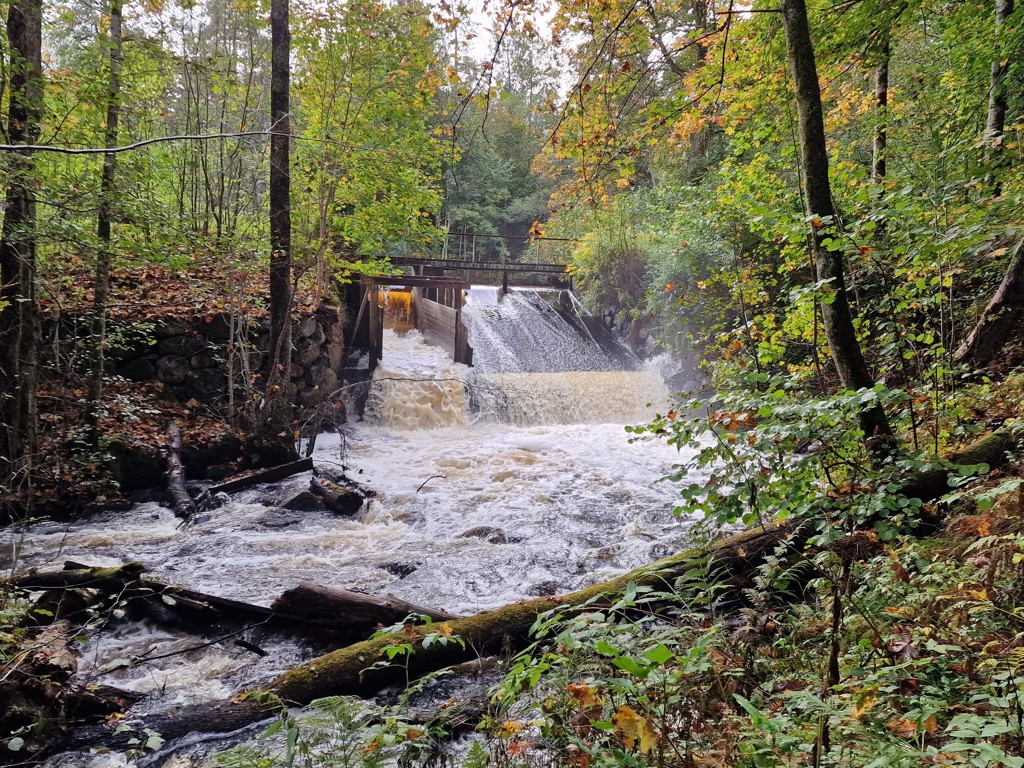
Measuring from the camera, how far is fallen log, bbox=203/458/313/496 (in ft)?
26.7

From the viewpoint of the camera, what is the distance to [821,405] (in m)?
2.46

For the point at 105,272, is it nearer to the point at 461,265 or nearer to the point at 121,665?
the point at 121,665

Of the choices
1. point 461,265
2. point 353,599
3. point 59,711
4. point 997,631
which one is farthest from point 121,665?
point 461,265

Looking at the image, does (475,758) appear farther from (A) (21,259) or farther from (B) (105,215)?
(A) (21,259)

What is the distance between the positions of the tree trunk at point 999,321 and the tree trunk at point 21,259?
8.39 metres

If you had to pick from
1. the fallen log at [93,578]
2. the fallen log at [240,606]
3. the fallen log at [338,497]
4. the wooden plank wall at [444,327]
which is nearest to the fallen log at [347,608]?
the fallen log at [240,606]

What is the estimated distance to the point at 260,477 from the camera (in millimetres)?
8570

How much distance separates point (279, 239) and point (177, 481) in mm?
4176

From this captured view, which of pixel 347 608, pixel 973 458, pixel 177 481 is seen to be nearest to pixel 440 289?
pixel 177 481

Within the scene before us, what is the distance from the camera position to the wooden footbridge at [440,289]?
545 inches

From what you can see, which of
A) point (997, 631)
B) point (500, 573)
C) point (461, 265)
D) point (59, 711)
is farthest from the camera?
point (461, 265)

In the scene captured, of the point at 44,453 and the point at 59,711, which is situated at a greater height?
the point at 44,453

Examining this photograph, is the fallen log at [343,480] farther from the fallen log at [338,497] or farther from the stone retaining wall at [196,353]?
the stone retaining wall at [196,353]

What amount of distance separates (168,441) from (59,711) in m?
5.78
